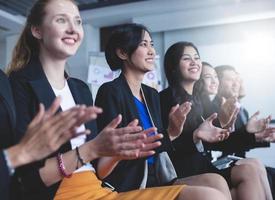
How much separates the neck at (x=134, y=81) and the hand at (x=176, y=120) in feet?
0.61

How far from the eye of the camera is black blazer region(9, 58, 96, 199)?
3.24ft

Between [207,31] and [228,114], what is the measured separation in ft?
7.03

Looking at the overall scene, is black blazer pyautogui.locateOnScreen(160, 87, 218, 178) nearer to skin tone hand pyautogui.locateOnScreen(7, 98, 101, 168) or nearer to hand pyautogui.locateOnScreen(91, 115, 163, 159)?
hand pyautogui.locateOnScreen(91, 115, 163, 159)

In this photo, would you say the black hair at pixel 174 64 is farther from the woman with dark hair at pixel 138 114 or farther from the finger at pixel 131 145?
the finger at pixel 131 145

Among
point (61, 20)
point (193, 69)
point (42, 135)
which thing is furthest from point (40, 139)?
point (193, 69)

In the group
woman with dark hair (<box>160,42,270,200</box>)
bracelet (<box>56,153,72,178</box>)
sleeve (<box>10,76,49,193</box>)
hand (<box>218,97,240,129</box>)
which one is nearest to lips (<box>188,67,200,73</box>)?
woman with dark hair (<box>160,42,270,200</box>)

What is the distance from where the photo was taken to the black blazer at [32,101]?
3.24ft

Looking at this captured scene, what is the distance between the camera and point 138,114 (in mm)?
1538

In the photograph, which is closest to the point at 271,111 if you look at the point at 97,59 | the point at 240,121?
the point at 240,121

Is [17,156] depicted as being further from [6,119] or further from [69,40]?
[69,40]

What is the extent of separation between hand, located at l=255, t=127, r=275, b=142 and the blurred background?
1.81 metres

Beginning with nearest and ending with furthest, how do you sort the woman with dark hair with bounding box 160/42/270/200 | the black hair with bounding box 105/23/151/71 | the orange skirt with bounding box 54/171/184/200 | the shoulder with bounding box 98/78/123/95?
the orange skirt with bounding box 54/171/184/200
the shoulder with bounding box 98/78/123/95
the woman with dark hair with bounding box 160/42/270/200
the black hair with bounding box 105/23/151/71

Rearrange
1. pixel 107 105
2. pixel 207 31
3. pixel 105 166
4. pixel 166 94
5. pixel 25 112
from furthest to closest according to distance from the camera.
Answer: pixel 207 31 → pixel 166 94 → pixel 107 105 → pixel 105 166 → pixel 25 112

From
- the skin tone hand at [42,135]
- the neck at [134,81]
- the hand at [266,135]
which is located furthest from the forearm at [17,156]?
the hand at [266,135]
